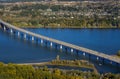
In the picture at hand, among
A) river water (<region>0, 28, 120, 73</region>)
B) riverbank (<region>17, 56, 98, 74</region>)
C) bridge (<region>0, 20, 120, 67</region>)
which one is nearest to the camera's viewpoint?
riverbank (<region>17, 56, 98, 74</region>)

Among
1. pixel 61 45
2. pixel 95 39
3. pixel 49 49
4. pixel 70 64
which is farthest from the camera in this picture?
pixel 95 39

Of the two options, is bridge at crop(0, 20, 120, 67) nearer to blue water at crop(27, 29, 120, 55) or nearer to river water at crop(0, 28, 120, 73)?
river water at crop(0, 28, 120, 73)

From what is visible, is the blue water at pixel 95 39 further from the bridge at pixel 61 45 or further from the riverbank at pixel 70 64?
the riverbank at pixel 70 64

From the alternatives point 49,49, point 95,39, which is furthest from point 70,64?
point 95,39

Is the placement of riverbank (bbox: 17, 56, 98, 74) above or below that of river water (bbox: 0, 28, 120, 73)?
above

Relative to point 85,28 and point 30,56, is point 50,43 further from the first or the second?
point 85,28

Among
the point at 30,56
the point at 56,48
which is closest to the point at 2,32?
the point at 56,48

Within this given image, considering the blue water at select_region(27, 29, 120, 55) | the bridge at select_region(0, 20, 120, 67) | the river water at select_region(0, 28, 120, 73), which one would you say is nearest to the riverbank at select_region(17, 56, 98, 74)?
the river water at select_region(0, 28, 120, 73)

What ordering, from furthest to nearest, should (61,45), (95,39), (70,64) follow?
(95,39)
(61,45)
(70,64)

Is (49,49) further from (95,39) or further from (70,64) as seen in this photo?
(70,64)
